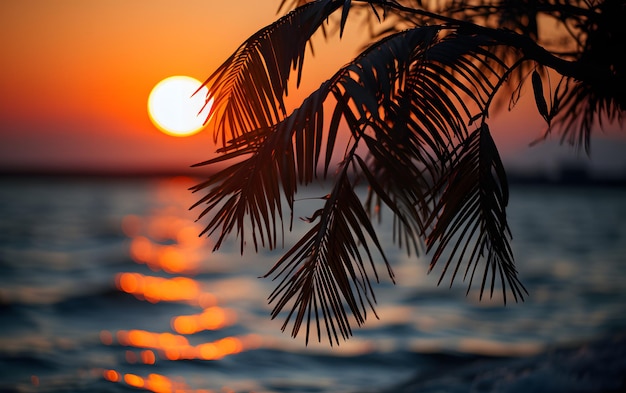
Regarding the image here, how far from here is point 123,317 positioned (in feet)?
47.8

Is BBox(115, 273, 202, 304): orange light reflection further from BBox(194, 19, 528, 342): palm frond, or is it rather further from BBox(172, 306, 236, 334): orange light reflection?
BBox(194, 19, 528, 342): palm frond

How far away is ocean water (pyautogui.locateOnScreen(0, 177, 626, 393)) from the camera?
887cm

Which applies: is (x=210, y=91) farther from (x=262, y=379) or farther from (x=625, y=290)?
(x=625, y=290)

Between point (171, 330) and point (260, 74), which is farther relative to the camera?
point (171, 330)

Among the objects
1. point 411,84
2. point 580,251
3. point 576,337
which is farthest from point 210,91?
point 580,251

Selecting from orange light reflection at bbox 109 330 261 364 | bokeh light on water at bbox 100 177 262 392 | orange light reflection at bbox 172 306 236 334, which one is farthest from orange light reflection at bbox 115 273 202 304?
orange light reflection at bbox 109 330 261 364

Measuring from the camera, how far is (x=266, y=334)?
1245 cm

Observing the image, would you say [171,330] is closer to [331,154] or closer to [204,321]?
[204,321]

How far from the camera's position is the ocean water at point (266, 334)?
887 cm

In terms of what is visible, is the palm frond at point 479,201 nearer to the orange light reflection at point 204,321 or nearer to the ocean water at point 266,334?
the ocean water at point 266,334

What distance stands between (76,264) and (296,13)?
21060mm

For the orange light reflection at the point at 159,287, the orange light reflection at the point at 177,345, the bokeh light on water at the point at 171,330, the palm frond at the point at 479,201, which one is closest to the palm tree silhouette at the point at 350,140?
the palm frond at the point at 479,201

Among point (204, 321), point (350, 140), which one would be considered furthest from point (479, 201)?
point (204, 321)

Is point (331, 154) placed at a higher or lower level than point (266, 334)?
higher
